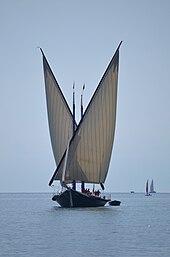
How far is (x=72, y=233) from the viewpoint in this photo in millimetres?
47594

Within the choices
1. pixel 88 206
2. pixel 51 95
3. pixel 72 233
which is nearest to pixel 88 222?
pixel 72 233

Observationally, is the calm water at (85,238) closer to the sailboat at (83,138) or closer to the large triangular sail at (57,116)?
the sailboat at (83,138)

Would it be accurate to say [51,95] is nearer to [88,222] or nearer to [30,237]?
[88,222]

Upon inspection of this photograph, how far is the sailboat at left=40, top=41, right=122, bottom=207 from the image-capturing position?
66875 millimetres

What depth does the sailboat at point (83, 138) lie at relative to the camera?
219 feet

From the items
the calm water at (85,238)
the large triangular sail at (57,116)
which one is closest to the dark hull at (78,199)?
the large triangular sail at (57,116)

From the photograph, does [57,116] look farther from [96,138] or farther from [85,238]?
[85,238]

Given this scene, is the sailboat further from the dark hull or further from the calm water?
the calm water

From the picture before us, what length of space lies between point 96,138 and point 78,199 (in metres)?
5.86

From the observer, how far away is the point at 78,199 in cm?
6794

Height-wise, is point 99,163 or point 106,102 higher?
point 106,102

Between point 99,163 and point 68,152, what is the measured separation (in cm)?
347

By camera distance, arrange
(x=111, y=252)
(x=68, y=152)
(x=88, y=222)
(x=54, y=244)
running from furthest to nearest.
A: (x=68, y=152) < (x=88, y=222) < (x=54, y=244) < (x=111, y=252)

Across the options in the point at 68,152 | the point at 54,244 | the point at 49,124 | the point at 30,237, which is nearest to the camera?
the point at 54,244
